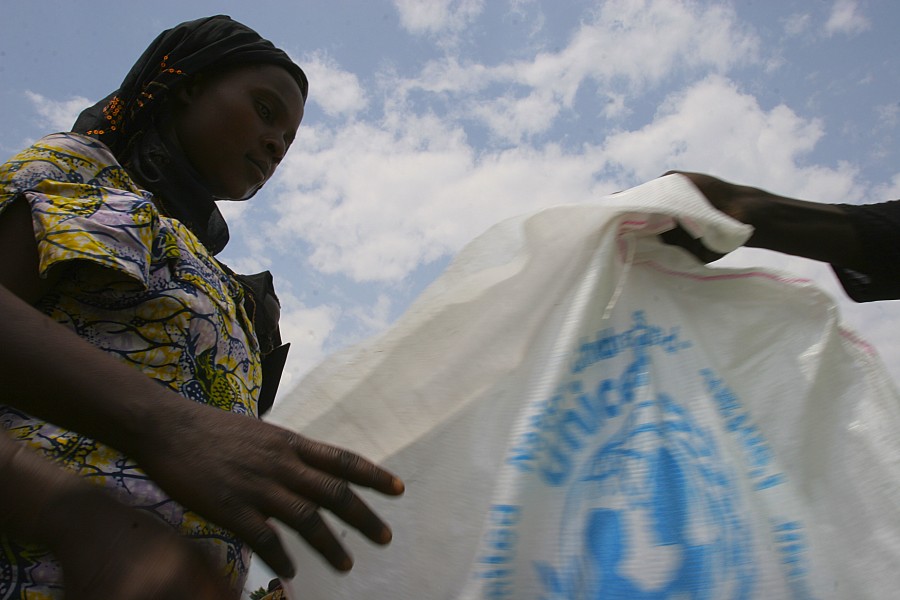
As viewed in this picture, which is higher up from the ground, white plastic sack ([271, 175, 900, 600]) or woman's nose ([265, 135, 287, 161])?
woman's nose ([265, 135, 287, 161])

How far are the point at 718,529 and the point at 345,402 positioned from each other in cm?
48

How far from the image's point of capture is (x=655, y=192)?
0.92 meters

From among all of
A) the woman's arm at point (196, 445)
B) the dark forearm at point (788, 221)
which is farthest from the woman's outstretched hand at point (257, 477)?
the dark forearm at point (788, 221)

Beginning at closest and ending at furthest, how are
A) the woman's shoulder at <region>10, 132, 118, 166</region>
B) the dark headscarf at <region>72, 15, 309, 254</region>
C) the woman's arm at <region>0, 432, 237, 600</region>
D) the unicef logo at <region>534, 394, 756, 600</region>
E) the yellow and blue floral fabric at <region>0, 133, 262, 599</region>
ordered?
the woman's arm at <region>0, 432, 237, 600</region> → the unicef logo at <region>534, 394, 756, 600</region> → the yellow and blue floral fabric at <region>0, 133, 262, 599</region> → the woman's shoulder at <region>10, 132, 118, 166</region> → the dark headscarf at <region>72, 15, 309, 254</region>

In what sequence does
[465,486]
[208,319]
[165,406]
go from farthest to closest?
[208,319] → [465,486] → [165,406]

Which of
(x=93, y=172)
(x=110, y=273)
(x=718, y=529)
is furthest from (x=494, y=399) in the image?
(x=93, y=172)

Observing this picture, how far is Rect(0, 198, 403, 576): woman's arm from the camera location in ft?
1.76

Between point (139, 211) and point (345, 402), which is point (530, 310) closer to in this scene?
point (345, 402)

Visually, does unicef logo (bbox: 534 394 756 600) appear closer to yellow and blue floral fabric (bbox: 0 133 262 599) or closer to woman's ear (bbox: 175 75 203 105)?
yellow and blue floral fabric (bbox: 0 133 262 599)

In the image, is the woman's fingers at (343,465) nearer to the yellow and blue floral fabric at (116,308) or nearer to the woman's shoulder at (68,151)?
the yellow and blue floral fabric at (116,308)

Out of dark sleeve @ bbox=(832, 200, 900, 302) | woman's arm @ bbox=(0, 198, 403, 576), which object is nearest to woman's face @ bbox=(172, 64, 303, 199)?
woman's arm @ bbox=(0, 198, 403, 576)

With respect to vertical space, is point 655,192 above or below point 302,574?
above

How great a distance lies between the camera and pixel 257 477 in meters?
0.54

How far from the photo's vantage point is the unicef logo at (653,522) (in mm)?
685
